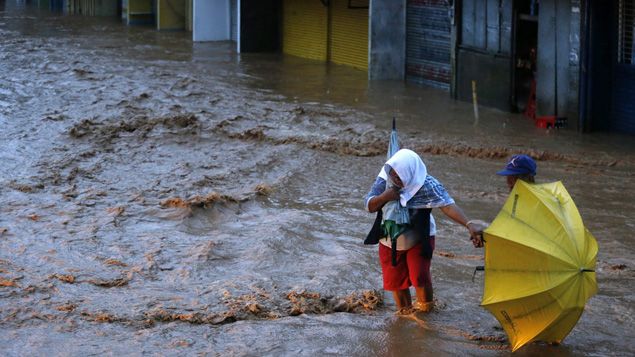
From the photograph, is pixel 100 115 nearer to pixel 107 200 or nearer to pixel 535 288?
pixel 107 200

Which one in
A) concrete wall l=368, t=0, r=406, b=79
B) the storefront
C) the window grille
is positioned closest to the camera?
the window grille

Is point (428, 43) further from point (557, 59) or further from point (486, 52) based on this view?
point (557, 59)

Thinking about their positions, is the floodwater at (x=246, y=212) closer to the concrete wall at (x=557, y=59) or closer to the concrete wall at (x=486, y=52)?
the concrete wall at (x=486, y=52)

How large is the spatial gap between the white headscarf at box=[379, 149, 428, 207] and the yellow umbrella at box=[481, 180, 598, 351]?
2.05 feet

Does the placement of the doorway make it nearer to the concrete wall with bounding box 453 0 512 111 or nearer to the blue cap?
the concrete wall with bounding box 453 0 512 111

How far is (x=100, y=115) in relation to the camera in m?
16.0

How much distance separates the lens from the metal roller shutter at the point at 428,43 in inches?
751

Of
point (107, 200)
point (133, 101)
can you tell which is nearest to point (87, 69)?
point (133, 101)

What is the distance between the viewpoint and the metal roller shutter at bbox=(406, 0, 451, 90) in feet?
62.6

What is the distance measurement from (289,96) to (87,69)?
213 inches

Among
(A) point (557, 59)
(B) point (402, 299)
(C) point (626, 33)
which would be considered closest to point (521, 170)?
(B) point (402, 299)

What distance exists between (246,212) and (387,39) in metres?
10.3

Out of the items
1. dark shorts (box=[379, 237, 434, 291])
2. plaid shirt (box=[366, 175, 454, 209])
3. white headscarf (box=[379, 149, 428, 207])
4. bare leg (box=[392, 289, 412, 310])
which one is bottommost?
bare leg (box=[392, 289, 412, 310])

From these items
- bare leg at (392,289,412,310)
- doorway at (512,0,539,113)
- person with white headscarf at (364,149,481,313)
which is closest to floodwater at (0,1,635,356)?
bare leg at (392,289,412,310)
